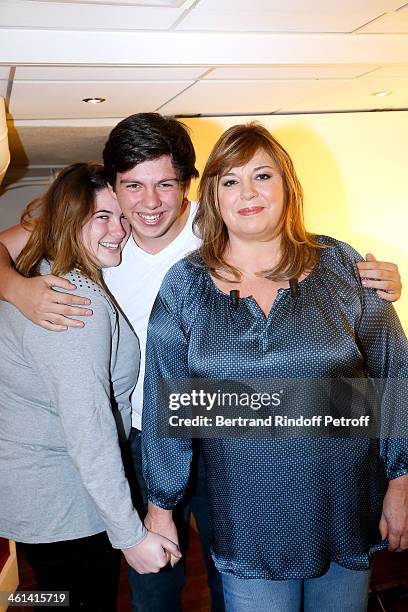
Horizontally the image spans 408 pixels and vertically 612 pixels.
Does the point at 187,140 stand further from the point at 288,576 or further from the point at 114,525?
the point at 288,576

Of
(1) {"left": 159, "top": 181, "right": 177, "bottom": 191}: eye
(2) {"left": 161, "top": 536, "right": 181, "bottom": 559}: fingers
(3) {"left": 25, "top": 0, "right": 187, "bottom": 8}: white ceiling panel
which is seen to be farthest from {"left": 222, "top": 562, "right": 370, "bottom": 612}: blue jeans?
(3) {"left": 25, "top": 0, "right": 187, "bottom": 8}: white ceiling panel

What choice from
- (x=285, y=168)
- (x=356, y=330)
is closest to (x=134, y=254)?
(x=285, y=168)

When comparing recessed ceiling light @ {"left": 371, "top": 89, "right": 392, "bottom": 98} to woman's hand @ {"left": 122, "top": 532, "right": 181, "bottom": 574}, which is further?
recessed ceiling light @ {"left": 371, "top": 89, "right": 392, "bottom": 98}

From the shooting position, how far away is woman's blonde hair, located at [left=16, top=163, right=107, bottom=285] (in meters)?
1.48

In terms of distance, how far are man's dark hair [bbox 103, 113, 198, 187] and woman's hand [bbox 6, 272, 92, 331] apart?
1.22 ft

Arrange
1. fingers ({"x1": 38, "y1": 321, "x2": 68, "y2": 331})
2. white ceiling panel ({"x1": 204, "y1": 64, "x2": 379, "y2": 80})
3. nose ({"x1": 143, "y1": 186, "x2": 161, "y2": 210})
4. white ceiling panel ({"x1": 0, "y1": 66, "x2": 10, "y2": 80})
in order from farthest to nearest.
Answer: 1. white ceiling panel ({"x1": 204, "y1": 64, "x2": 379, "y2": 80})
2. white ceiling panel ({"x1": 0, "y1": 66, "x2": 10, "y2": 80})
3. nose ({"x1": 143, "y1": 186, "x2": 161, "y2": 210})
4. fingers ({"x1": 38, "y1": 321, "x2": 68, "y2": 331})

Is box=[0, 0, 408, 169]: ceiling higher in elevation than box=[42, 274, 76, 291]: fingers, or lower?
higher

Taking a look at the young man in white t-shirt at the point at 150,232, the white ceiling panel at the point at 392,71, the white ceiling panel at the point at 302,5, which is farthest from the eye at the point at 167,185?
the white ceiling panel at the point at 392,71

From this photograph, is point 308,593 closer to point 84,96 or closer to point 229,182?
point 229,182

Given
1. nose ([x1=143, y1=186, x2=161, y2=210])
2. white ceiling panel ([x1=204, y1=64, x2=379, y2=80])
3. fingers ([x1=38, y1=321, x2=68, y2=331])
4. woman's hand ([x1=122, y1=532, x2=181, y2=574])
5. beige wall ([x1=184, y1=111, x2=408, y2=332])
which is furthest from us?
beige wall ([x1=184, y1=111, x2=408, y2=332])

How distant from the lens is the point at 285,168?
4.68 ft

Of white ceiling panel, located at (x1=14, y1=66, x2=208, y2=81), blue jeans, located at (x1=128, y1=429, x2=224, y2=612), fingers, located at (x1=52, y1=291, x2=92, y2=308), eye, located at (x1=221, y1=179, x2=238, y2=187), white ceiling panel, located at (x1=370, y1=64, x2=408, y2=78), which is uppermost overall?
white ceiling panel, located at (x1=370, y1=64, x2=408, y2=78)

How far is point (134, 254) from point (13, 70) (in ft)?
2.94

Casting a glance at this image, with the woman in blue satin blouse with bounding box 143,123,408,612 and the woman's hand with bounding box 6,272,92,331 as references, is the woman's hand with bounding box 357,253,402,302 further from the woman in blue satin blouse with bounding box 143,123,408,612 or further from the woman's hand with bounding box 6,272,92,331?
the woman's hand with bounding box 6,272,92,331
